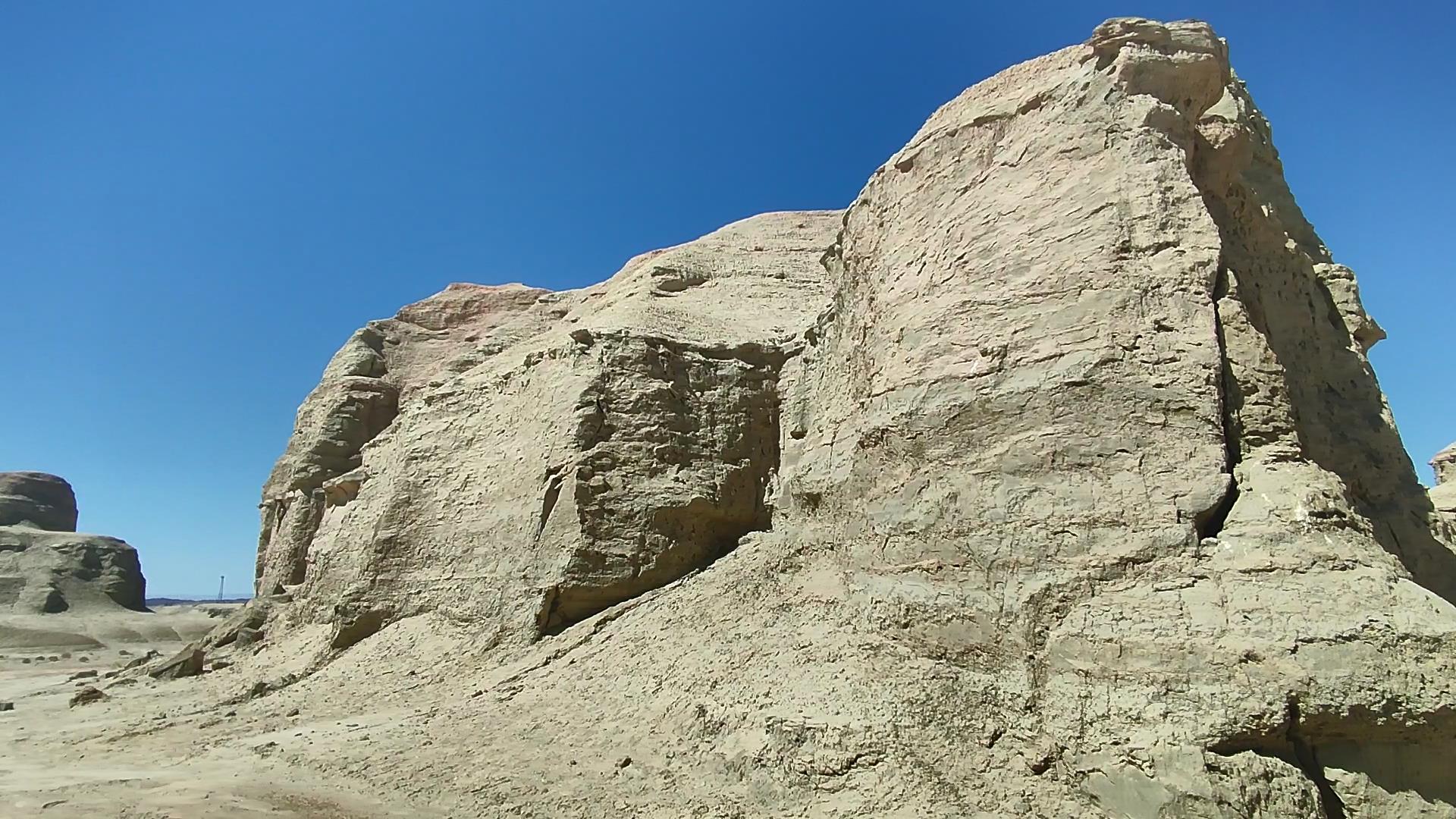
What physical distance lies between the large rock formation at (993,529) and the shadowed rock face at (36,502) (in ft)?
129

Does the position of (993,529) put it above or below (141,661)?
above

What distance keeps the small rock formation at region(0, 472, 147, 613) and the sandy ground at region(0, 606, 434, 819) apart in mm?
21455

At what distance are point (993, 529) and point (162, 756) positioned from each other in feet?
25.7

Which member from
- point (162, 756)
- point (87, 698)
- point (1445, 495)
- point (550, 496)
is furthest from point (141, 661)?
point (1445, 495)

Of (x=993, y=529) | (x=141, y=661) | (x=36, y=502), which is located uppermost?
(x=36, y=502)

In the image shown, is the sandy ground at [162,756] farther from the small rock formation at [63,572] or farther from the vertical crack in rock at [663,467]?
the small rock formation at [63,572]

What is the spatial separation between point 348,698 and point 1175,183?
925 centimetres

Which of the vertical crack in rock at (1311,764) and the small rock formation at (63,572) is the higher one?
the small rock formation at (63,572)

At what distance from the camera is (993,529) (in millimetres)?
6066

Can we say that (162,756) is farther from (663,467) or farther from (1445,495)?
(1445,495)

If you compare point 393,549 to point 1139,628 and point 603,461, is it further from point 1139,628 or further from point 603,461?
point 1139,628

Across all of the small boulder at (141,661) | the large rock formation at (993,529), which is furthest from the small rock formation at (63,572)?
the large rock formation at (993,529)

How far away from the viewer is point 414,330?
19516 millimetres

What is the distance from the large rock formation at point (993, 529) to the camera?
4.64 meters
